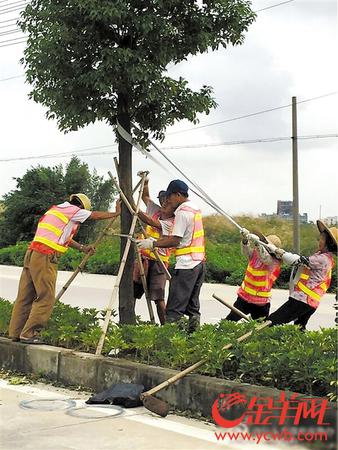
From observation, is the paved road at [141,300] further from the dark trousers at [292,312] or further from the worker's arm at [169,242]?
the worker's arm at [169,242]

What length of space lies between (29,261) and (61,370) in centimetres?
132

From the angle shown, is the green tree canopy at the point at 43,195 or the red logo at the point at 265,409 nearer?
the red logo at the point at 265,409

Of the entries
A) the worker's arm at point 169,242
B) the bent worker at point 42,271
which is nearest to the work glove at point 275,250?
the worker's arm at point 169,242

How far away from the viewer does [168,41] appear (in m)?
8.13

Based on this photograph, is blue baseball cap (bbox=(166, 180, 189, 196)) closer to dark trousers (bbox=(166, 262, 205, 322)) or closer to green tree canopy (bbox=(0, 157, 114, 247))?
dark trousers (bbox=(166, 262, 205, 322))

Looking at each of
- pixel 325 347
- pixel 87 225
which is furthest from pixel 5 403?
pixel 87 225

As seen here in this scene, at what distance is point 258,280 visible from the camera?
8258mm

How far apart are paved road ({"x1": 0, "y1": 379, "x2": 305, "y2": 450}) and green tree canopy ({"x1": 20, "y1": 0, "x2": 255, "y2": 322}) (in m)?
2.20

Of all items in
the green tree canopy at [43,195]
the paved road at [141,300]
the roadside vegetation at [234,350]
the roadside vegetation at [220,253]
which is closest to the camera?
the roadside vegetation at [234,350]

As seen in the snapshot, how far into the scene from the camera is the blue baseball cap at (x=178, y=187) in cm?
784

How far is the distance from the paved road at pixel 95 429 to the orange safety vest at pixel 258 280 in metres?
2.36

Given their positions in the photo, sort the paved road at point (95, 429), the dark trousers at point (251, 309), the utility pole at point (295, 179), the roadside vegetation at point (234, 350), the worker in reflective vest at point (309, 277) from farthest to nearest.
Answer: the utility pole at point (295, 179) → the dark trousers at point (251, 309) → the worker in reflective vest at point (309, 277) → the roadside vegetation at point (234, 350) → the paved road at point (95, 429)

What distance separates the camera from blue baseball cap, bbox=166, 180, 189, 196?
7.84 metres

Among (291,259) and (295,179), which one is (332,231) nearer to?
(291,259)
